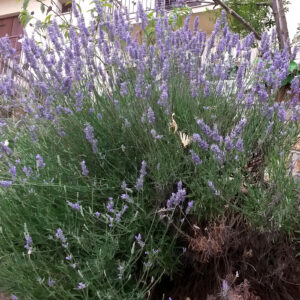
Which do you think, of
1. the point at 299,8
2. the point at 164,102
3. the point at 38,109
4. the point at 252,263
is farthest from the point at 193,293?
the point at 299,8

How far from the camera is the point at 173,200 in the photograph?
4.36 feet

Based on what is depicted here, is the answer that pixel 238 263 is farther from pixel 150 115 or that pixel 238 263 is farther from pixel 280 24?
pixel 280 24

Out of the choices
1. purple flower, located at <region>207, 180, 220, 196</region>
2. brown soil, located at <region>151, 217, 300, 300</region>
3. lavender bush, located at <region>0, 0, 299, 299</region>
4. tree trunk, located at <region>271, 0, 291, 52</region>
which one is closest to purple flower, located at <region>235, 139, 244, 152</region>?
lavender bush, located at <region>0, 0, 299, 299</region>

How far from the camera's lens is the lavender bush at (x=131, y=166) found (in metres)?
1.32

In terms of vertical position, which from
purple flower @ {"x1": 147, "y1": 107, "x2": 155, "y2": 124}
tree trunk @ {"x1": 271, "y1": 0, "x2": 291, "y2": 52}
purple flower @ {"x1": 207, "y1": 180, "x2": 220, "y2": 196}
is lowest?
purple flower @ {"x1": 207, "y1": 180, "x2": 220, "y2": 196}

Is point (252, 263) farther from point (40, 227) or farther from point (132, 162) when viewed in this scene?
point (40, 227)

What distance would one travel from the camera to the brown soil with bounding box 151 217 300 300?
4.50 feet

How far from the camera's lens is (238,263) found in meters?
1.47

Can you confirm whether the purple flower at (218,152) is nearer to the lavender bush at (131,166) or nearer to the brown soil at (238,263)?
the lavender bush at (131,166)

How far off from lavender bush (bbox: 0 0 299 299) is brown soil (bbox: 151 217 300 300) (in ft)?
A: 0.26

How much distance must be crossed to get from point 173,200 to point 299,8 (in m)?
5.82

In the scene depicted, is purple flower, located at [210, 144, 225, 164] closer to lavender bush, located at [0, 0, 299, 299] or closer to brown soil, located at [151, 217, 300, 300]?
lavender bush, located at [0, 0, 299, 299]

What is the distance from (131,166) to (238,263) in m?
0.61

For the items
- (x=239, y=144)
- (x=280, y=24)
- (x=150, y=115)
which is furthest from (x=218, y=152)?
(x=280, y=24)
